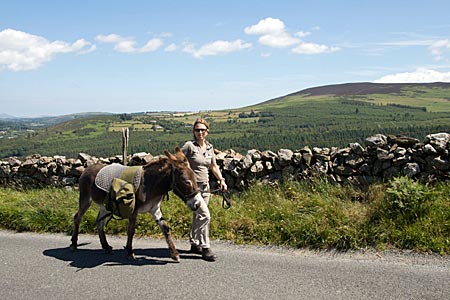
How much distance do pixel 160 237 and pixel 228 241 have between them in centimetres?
129

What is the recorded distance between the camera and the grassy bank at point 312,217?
20.6 ft

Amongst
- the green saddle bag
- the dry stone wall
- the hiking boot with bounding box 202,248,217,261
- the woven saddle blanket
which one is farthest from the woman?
the dry stone wall

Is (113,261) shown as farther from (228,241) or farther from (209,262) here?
(228,241)

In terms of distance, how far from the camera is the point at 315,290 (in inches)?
191

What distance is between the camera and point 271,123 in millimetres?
108312

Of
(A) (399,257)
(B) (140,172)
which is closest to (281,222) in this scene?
(A) (399,257)

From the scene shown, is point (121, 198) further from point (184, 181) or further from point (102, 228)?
point (102, 228)

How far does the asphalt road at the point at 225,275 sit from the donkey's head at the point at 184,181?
95 centimetres

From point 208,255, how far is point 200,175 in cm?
126

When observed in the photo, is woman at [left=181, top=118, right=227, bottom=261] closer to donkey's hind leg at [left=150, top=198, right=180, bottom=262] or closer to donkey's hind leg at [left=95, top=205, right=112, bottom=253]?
donkey's hind leg at [left=150, top=198, right=180, bottom=262]

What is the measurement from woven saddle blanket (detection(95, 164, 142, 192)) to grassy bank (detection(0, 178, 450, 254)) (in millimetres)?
1547

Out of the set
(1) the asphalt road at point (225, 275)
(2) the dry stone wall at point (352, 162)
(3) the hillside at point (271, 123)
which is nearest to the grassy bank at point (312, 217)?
(1) the asphalt road at point (225, 275)

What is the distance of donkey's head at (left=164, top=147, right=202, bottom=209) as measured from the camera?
235 inches

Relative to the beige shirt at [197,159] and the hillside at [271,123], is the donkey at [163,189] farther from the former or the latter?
the hillside at [271,123]
